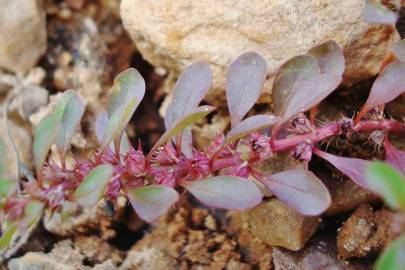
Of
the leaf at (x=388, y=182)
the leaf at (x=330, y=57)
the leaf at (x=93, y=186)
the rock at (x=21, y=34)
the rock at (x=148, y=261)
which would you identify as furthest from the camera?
the rock at (x=21, y=34)

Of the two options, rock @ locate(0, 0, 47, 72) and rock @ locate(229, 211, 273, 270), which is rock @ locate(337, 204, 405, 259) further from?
rock @ locate(0, 0, 47, 72)

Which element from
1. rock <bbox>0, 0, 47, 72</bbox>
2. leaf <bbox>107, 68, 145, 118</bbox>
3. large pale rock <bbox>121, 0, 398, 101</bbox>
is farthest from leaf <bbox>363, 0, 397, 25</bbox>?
rock <bbox>0, 0, 47, 72</bbox>

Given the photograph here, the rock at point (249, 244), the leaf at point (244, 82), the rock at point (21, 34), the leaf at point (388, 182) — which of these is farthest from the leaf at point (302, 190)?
the rock at point (21, 34)

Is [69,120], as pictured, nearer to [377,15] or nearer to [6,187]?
[6,187]

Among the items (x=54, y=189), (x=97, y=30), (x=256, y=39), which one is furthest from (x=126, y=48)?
(x=54, y=189)

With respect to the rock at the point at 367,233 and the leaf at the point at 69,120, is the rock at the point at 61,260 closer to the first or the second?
the leaf at the point at 69,120

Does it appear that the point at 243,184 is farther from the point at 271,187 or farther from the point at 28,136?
the point at 28,136
